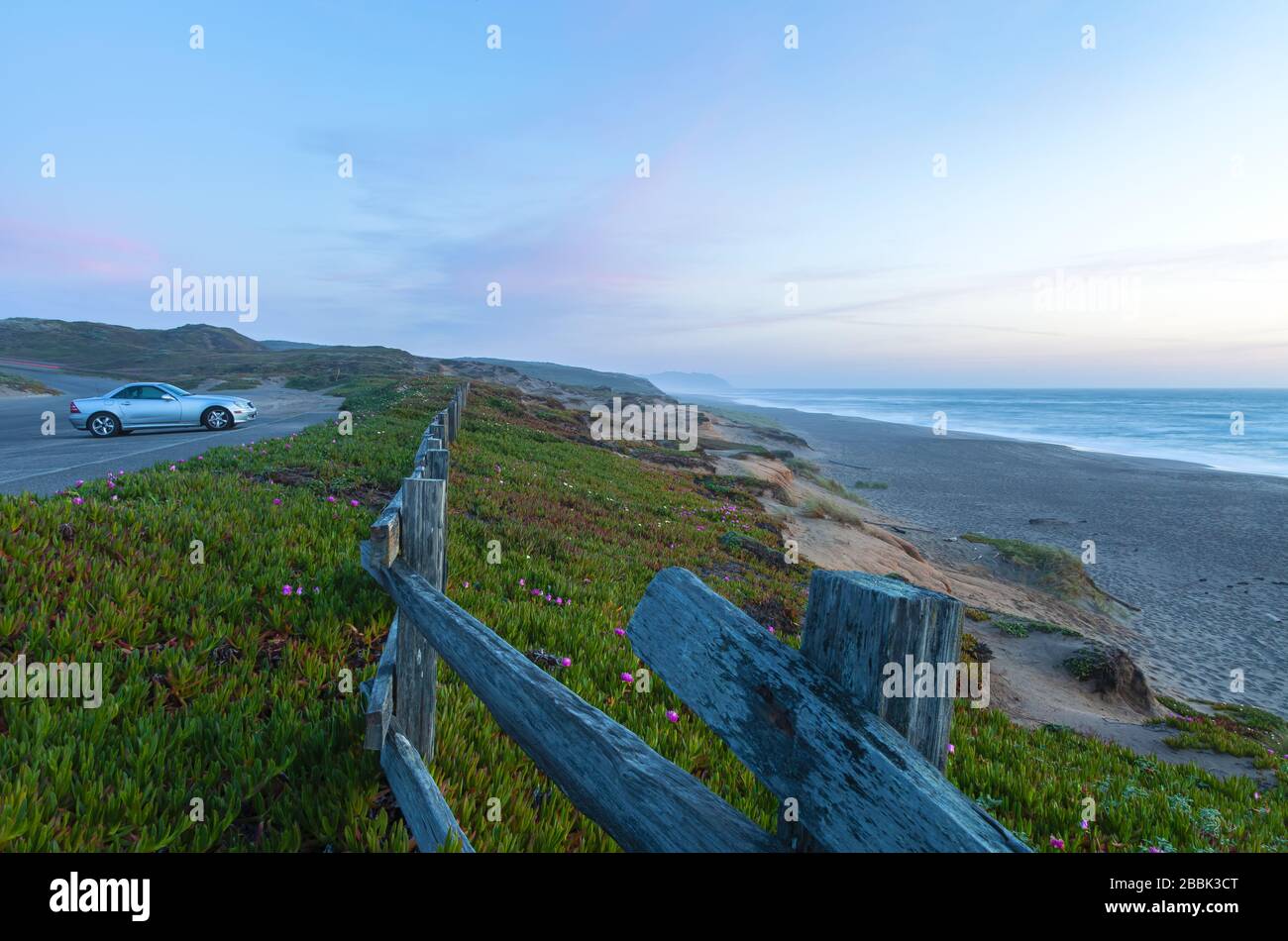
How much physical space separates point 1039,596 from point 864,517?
802 centimetres

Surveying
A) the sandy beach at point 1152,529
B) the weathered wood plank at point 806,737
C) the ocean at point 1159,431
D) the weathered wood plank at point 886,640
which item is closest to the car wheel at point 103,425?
the weathered wood plank at point 806,737

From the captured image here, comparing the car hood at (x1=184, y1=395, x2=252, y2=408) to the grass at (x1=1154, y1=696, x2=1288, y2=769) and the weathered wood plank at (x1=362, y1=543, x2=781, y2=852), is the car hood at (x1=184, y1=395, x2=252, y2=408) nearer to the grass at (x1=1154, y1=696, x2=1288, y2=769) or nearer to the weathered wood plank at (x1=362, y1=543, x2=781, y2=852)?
the weathered wood plank at (x1=362, y1=543, x2=781, y2=852)

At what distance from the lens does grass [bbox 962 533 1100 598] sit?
636 inches

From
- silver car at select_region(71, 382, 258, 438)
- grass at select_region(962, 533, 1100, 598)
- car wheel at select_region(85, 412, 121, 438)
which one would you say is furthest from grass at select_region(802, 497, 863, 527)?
car wheel at select_region(85, 412, 121, 438)

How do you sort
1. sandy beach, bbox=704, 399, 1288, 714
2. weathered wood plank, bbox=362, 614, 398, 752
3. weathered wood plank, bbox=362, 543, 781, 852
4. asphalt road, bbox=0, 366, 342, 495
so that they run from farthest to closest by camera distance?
sandy beach, bbox=704, 399, 1288, 714
asphalt road, bbox=0, 366, 342, 495
weathered wood plank, bbox=362, 614, 398, 752
weathered wood plank, bbox=362, 543, 781, 852

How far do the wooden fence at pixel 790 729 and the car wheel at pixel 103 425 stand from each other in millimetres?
20452

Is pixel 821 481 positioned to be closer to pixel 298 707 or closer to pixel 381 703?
pixel 298 707

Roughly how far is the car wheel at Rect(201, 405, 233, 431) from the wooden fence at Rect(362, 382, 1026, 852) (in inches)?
840

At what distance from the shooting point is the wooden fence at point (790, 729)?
1.20 metres

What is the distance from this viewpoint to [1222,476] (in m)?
37.7

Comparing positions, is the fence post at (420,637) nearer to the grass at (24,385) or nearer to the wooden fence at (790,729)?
the wooden fence at (790,729)
